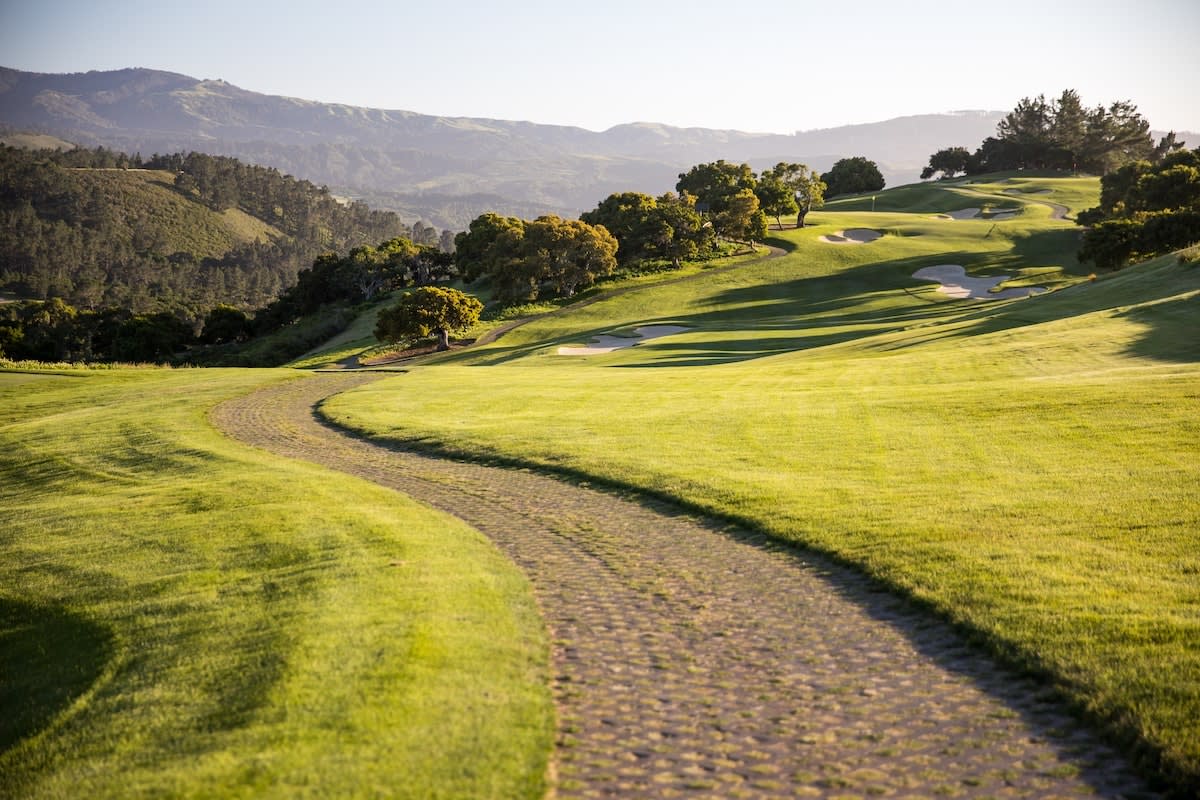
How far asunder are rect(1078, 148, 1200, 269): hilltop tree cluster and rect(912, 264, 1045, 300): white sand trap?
544cm

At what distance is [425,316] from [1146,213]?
58.2 metres

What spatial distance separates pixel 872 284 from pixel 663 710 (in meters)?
67.6

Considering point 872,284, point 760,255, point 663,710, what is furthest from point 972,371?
point 760,255

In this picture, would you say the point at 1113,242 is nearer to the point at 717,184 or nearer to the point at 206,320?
the point at 717,184

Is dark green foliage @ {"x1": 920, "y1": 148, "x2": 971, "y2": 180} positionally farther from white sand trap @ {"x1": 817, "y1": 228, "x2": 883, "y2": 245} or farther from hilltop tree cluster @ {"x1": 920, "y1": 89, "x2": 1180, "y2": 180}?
white sand trap @ {"x1": 817, "y1": 228, "x2": 883, "y2": 245}

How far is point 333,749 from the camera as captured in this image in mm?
6879

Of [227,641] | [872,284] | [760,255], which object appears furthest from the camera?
[760,255]

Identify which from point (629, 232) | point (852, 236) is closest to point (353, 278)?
point (629, 232)

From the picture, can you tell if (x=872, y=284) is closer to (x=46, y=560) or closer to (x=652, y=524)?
(x=652, y=524)

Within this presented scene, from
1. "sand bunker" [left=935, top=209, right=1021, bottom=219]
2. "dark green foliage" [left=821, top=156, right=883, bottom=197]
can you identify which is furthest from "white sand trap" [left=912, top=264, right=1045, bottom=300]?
"dark green foliage" [left=821, top=156, right=883, bottom=197]

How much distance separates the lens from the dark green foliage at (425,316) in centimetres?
6050

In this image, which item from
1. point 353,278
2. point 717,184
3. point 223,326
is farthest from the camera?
point 353,278

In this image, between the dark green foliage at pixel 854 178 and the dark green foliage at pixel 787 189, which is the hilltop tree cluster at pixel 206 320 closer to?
the dark green foliage at pixel 787 189

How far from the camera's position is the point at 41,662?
10.8 metres
